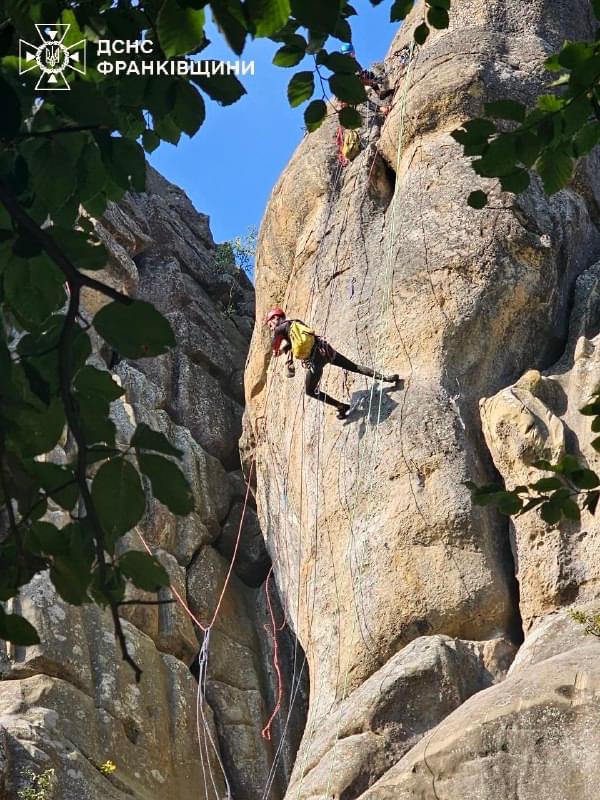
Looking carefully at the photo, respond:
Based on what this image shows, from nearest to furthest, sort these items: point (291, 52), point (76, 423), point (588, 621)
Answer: point (76, 423) → point (291, 52) → point (588, 621)

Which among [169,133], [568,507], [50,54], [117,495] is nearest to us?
[117,495]

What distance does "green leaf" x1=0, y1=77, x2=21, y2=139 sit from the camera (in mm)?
3553

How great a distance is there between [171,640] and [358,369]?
3.53 metres

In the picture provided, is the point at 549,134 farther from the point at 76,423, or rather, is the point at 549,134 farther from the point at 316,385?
the point at 316,385

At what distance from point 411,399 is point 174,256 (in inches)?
296

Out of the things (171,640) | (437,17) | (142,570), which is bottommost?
(142,570)

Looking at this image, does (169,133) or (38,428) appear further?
(169,133)

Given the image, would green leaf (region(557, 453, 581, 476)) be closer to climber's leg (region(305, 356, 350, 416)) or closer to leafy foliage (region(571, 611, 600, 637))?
leafy foliage (region(571, 611, 600, 637))

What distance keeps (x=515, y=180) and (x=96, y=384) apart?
6.45ft

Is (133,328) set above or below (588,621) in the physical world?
below

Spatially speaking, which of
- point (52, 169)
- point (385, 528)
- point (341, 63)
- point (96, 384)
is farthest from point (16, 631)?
point (385, 528)

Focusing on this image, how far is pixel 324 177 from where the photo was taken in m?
16.4

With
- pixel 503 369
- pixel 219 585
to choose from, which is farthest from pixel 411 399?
pixel 219 585

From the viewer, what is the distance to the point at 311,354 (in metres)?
13.4
